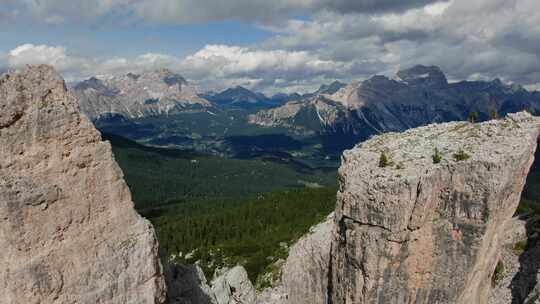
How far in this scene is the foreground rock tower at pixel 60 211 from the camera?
25438 mm

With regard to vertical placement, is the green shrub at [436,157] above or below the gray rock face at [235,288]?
above

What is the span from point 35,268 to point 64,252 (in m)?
1.81

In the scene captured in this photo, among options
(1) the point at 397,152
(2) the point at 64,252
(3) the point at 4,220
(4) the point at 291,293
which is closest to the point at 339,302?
(4) the point at 291,293

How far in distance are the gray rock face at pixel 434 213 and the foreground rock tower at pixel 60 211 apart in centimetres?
1888

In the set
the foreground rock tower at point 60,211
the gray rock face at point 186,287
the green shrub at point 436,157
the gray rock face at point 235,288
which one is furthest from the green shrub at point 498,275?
the foreground rock tower at point 60,211

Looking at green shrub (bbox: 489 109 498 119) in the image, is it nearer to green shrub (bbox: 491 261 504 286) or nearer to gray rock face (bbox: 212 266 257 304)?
green shrub (bbox: 491 261 504 286)

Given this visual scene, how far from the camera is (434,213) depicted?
37.0m

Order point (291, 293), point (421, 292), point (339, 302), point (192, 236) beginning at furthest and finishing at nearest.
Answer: point (192, 236) < point (291, 293) < point (339, 302) < point (421, 292)

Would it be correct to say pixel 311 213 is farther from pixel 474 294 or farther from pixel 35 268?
pixel 35 268

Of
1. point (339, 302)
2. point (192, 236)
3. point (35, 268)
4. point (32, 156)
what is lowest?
point (192, 236)

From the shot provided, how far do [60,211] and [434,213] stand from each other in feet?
97.3

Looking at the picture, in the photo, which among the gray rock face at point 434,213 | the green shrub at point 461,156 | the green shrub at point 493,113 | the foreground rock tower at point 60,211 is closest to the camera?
the foreground rock tower at point 60,211

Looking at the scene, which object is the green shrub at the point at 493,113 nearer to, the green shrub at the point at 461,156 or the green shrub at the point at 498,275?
the green shrub at the point at 461,156

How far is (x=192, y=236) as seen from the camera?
159 m
